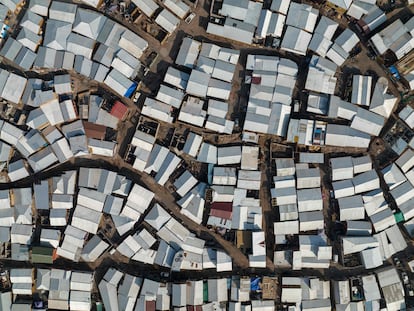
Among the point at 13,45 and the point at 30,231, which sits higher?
the point at 13,45

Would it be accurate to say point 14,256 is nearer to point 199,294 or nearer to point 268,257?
point 199,294

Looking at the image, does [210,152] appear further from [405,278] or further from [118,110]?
[405,278]

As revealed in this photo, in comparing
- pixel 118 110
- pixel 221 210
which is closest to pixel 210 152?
pixel 221 210

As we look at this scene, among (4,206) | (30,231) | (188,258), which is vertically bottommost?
(188,258)

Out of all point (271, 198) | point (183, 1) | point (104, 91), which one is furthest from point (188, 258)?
point (183, 1)

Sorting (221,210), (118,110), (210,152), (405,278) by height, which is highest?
(118,110)

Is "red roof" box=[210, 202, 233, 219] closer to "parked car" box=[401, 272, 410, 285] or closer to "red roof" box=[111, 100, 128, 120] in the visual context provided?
"red roof" box=[111, 100, 128, 120]

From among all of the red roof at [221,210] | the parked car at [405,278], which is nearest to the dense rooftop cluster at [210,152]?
the red roof at [221,210]

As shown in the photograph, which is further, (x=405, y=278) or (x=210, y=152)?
(x=405, y=278)
